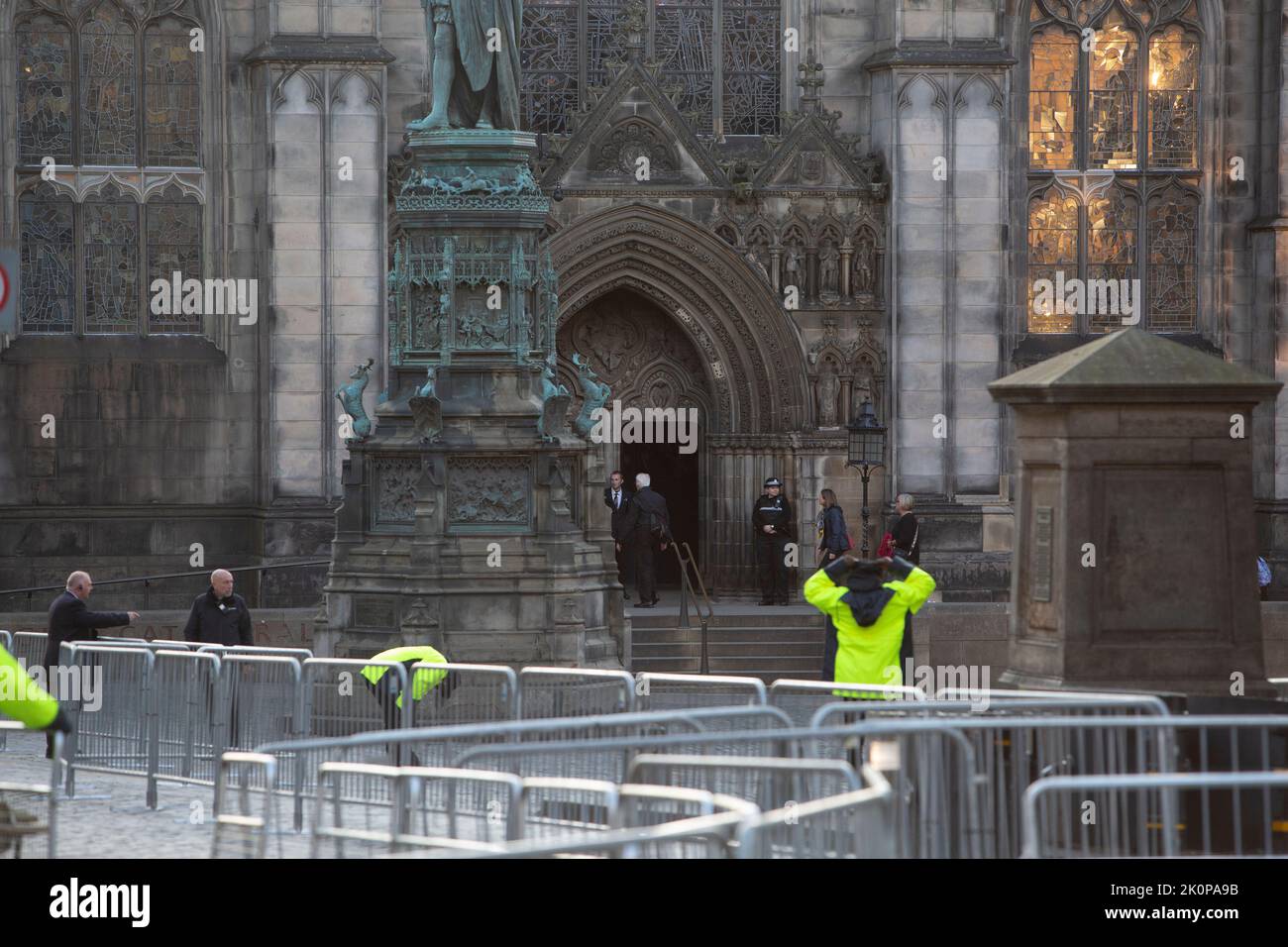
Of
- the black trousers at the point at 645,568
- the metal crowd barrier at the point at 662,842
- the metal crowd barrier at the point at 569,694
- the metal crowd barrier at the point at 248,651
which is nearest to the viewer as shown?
the metal crowd barrier at the point at 662,842

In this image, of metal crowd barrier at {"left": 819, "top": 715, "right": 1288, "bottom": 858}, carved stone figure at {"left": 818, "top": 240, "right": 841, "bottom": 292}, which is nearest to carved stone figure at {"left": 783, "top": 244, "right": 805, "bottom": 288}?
carved stone figure at {"left": 818, "top": 240, "right": 841, "bottom": 292}

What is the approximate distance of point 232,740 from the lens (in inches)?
587

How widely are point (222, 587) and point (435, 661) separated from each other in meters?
3.43

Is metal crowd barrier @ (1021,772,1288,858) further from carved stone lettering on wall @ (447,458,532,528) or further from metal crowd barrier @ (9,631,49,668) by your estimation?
metal crowd barrier @ (9,631,49,668)

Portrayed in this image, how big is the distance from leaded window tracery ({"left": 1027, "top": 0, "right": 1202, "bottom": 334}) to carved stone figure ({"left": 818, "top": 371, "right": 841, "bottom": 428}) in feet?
9.88

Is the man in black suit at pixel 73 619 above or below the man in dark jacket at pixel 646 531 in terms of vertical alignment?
below

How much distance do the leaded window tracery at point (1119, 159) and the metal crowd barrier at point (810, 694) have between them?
1613 centimetres

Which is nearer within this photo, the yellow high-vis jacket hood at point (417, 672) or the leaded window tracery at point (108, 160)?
the yellow high-vis jacket hood at point (417, 672)

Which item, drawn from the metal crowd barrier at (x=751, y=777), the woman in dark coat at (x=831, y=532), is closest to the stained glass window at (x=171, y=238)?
the woman in dark coat at (x=831, y=532)

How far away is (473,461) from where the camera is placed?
18.0 m

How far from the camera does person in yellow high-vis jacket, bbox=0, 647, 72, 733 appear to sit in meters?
8.89

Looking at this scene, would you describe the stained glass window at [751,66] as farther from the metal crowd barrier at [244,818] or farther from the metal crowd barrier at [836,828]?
the metal crowd barrier at [836,828]

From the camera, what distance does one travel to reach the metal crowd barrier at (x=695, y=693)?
12812 mm
